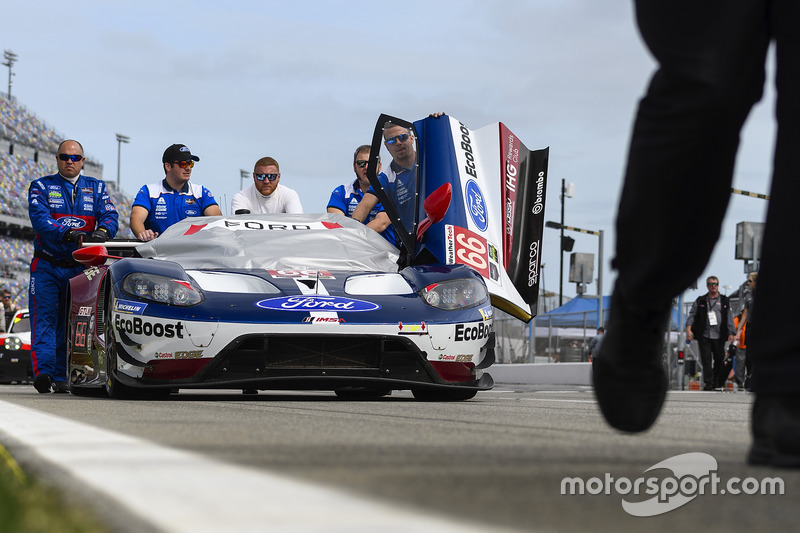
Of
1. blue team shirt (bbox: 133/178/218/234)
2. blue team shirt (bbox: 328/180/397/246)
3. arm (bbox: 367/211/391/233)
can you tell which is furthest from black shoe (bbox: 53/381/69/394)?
blue team shirt (bbox: 328/180/397/246)

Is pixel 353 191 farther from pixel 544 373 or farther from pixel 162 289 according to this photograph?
pixel 544 373

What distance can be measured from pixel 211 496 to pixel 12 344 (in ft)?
47.8

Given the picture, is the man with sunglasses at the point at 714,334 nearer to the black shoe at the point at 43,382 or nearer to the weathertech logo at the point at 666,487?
the black shoe at the point at 43,382

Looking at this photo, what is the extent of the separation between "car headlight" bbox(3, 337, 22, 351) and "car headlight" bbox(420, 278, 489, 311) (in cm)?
Answer: 1063

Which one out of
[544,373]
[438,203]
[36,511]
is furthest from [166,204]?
[544,373]

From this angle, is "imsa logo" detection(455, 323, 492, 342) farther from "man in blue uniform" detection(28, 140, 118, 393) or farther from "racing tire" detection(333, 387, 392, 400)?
"man in blue uniform" detection(28, 140, 118, 393)

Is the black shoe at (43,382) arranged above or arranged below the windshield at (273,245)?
below

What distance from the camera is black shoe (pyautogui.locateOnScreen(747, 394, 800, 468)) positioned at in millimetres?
2191

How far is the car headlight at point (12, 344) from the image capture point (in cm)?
1521

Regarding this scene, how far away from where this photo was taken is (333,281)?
6148mm

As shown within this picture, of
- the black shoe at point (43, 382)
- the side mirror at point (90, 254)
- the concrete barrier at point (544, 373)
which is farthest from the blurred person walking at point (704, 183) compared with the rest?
the concrete barrier at point (544, 373)

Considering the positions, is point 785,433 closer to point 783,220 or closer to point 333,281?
point 783,220

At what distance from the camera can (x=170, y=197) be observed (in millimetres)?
8188

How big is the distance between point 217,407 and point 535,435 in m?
2.08
